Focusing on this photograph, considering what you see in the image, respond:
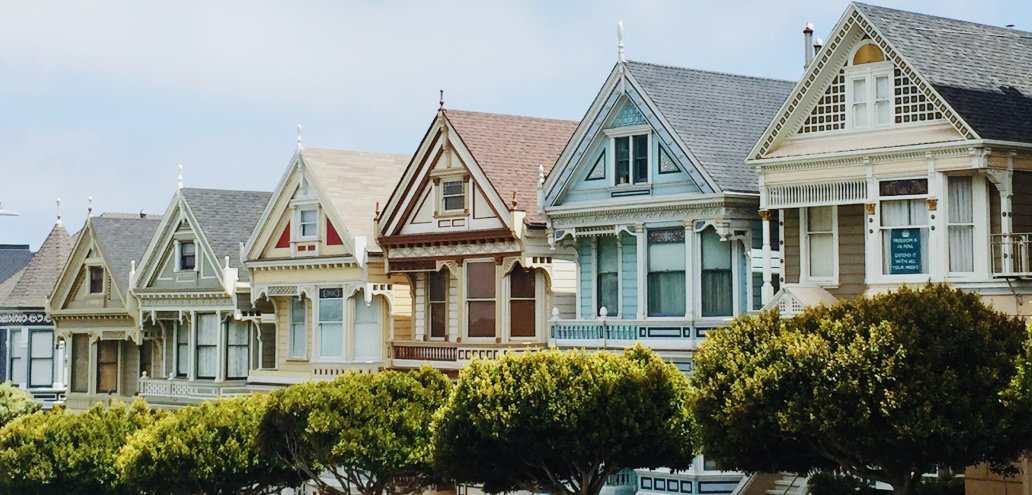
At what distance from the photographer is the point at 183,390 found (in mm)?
60312

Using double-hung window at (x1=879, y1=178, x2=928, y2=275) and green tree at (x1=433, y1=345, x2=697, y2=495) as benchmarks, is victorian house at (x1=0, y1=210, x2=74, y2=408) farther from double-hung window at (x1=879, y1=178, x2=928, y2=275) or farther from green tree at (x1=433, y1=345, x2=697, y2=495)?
double-hung window at (x1=879, y1=178, x2=928, y2=275)

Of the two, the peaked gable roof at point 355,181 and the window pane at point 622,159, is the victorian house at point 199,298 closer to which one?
the peaked gable roof at point 355,181

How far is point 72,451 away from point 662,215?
20097 millimetres

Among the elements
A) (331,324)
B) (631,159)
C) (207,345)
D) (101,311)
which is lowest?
(207,345)

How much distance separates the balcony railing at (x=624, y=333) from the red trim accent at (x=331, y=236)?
384 inches

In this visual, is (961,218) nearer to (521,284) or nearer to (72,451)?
(521,284)

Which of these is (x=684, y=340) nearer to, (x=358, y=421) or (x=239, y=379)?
(x=358, y=421)

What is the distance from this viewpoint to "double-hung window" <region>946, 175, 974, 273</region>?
38.3 meters

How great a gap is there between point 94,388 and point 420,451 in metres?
24.0

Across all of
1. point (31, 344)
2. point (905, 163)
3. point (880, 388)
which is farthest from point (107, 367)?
point (880, 388)

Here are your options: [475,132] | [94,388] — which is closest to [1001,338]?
[475,132]

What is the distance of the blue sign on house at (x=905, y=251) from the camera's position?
39.0m

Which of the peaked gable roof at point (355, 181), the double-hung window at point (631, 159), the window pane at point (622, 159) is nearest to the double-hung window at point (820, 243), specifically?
the double-hung window at point (631, 159)

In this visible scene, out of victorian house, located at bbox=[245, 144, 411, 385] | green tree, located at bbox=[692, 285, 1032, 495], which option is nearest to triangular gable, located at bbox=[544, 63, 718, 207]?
victorian house, located at bbox=[245, 144, 411, 385]
